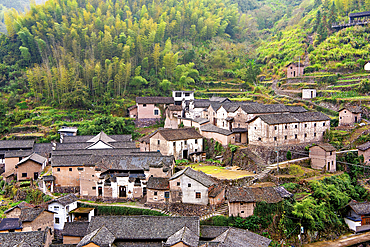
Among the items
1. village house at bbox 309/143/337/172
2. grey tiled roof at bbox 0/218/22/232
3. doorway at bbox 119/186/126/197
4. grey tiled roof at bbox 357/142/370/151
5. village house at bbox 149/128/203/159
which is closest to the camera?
grey tiled roof at bbox 0/218/22/232

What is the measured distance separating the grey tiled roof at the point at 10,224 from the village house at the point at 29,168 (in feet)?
27.6

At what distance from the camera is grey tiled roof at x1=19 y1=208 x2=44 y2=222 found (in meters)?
19.9

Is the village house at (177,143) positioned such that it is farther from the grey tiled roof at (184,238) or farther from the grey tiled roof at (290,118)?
the grey tiled roof at (184,238)

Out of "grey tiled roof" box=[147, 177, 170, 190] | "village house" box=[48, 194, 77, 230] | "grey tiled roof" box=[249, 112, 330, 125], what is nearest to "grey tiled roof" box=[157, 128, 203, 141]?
"grey tiled roof" box=[249, 112, 330, 125]

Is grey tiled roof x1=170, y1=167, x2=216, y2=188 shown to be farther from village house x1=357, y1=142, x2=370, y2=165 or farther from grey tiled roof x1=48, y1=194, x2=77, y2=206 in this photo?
village house x1=357, y1=142, x2=370, y2=165

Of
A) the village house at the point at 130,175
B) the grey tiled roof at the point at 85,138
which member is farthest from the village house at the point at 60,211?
the grey tiled roof at the point at 85,138

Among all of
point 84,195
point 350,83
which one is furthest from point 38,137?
point 350,83

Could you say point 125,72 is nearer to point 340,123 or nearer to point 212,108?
point 212,108

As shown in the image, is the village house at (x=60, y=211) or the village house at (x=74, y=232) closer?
the village house at (x=74, y=232)

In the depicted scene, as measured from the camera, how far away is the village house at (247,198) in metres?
19.1

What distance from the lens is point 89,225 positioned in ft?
60.0

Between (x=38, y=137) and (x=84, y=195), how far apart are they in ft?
46.3

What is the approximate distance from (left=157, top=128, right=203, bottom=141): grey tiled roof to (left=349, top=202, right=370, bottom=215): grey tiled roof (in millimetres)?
14077

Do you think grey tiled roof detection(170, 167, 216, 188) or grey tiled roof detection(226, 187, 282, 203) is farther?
grey tiled roof detection(170, 167, 216, 188)
